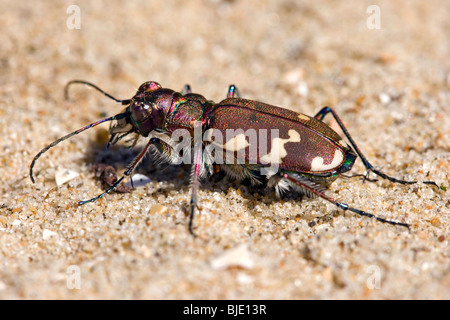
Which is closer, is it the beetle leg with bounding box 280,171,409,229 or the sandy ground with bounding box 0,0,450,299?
the sandy ground with bounding box 0,0,450,299

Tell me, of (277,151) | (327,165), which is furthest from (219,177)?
(327,165)

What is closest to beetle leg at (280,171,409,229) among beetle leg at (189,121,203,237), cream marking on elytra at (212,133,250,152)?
cream marking on elytra at (212,133,250,152)

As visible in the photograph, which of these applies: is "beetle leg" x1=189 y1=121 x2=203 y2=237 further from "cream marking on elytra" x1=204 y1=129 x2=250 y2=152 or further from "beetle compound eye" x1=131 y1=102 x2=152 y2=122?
"beetle compound eye" x1=131 y1=102 x2=152 y2=122

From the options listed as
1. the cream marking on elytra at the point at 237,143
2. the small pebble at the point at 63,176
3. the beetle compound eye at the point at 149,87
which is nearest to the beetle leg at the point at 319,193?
the cream marking on elytra at the point at 237,143

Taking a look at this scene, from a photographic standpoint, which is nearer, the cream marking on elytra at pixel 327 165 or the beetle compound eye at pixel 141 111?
the cream marking on elytra at pixel 327 165

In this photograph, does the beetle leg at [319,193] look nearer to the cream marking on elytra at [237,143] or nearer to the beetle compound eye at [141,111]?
the cream marking on elytra at [237,143]
